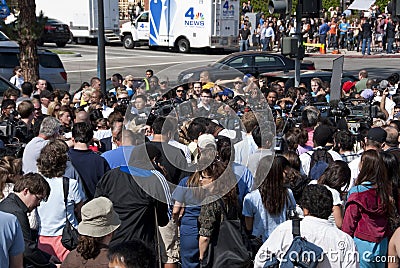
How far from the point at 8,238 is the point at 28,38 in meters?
12.8

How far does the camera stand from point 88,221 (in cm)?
468

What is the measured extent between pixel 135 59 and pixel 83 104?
799 inches

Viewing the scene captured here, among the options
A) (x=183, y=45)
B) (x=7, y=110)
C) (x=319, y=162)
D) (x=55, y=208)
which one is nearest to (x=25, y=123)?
(x=7, y=110)

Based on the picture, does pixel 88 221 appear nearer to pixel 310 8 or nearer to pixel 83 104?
pixel 83 104

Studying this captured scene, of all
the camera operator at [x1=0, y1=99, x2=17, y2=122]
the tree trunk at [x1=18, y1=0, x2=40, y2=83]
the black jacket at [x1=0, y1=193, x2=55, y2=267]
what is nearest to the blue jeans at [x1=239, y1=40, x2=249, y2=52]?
the tree trunk at [x1=18, y1=0, x2=40, y2=83]

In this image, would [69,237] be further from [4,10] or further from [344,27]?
[344,27]

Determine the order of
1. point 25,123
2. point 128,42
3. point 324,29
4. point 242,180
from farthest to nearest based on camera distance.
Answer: point 128,42 → point 324,29 → point 25,123 → point 242,180

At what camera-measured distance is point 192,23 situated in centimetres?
3325

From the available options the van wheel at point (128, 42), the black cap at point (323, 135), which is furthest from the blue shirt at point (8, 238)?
the van wheel at point (128, 42)

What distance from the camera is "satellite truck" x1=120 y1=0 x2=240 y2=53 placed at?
32.6 meters

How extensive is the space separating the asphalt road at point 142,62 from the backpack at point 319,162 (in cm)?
1672

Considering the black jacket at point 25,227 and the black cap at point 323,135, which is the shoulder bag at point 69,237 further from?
the black cap at point 323,135

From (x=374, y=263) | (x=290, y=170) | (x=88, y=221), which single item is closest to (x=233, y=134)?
(x=290, y=170)

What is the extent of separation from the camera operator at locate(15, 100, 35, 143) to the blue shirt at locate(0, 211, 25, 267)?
14.2ft
